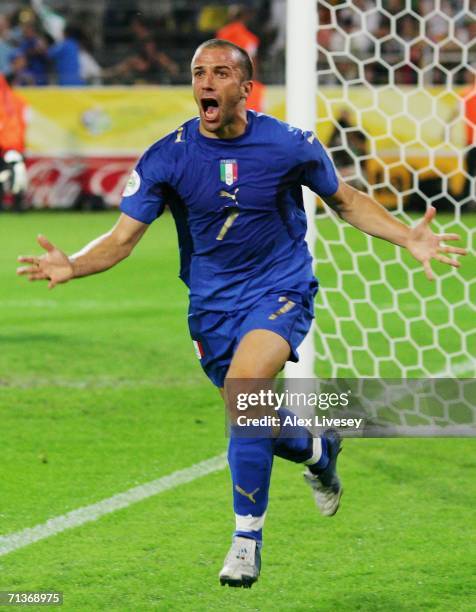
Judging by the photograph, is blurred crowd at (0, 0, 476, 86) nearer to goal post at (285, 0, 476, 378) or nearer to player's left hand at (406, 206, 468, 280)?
goal post at (285, 0, 476, 378)

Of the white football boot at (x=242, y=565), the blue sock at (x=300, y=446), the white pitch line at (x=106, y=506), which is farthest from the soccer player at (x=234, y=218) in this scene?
the white pitch line at (x=106, y=506)

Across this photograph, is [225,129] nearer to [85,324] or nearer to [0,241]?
[85,324]

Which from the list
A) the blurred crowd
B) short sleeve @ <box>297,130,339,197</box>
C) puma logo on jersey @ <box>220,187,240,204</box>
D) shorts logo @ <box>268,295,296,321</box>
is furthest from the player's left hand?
the blurred crowd

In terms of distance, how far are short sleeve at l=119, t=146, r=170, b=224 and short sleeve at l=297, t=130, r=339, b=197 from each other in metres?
0.48

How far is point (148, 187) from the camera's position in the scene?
4.50 m

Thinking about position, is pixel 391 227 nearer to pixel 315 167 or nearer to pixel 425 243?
pixel 425 243

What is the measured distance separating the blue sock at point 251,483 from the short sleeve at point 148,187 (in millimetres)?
860

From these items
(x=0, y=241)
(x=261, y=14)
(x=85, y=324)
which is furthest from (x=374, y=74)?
(x=261, y=14)

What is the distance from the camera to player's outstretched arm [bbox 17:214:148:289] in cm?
429

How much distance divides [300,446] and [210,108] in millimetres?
1280

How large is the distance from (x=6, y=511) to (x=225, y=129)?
69.8 inches

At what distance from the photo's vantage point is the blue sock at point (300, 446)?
471 cm

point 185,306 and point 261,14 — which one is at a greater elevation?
point 185,306

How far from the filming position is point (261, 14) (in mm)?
20828
